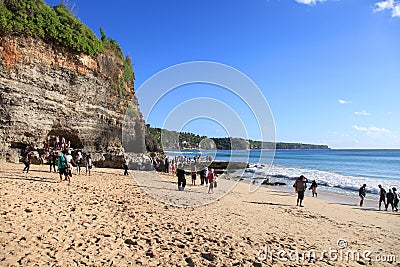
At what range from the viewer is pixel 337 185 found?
84.3ft

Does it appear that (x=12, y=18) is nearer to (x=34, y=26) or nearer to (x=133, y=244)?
(x=34, y=26)

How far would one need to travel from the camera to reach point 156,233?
6590mm

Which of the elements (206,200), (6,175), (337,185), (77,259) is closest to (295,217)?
(206,200)

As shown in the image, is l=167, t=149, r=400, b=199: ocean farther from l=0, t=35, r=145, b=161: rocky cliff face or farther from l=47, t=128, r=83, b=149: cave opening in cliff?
l=47, t=128, r=83, b=149: cave opening in cliff

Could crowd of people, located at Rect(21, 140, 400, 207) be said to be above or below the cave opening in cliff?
below

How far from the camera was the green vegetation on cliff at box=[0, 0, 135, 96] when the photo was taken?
662 inches

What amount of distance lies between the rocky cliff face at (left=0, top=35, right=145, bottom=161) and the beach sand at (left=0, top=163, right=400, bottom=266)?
8322mm

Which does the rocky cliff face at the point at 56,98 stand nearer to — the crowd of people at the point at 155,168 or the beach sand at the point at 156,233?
the crowd of people at the point at 155,168

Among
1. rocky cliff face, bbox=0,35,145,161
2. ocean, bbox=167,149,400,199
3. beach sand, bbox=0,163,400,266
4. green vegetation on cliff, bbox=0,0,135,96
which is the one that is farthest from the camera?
ocean, bbox=167,149,400,199

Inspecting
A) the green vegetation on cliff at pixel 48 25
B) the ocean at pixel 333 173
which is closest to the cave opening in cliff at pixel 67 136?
the green vegetation on cliff at pixel 48 25

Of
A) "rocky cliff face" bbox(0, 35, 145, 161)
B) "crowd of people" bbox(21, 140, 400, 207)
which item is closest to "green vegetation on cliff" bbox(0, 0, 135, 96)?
"rocky cliff face" bbox(0, 35, 145, 161)

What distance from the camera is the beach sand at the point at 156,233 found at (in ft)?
16.7

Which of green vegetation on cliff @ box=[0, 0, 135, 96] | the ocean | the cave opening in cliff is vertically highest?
green vegetation on cliff @ box=[0, 0, 135, 96]

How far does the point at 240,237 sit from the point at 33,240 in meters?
4.89
